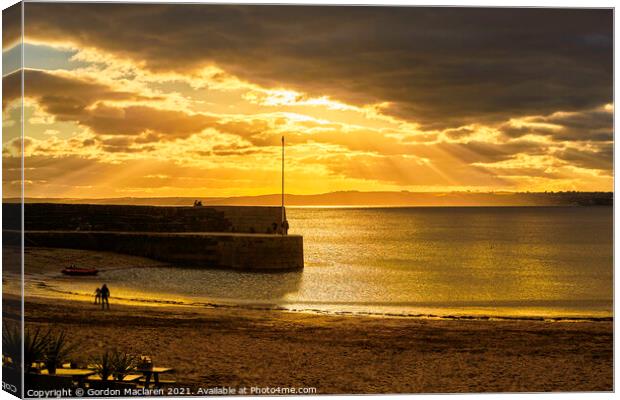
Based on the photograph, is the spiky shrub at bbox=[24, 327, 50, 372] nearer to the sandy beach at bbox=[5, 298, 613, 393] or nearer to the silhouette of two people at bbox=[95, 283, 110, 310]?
the sandy beach at bbox=[5, 298, 613, 393]

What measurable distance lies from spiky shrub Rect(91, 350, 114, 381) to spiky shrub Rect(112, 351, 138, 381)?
0.04 m

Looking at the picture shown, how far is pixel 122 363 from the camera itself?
27.7ft

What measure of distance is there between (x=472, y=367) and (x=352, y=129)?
3034mm

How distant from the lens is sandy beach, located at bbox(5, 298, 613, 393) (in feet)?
28.3

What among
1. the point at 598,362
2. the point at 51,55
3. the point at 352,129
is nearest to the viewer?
the point at 51,55

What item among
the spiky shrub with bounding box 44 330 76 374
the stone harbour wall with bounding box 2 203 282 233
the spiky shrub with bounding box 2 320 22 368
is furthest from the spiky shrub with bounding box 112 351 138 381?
the stone harbour wall with bounding box 2 203 282 233

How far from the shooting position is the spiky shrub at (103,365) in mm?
8359

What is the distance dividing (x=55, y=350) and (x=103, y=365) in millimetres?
515

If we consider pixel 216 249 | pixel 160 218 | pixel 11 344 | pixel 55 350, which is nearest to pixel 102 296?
pixel 55 350

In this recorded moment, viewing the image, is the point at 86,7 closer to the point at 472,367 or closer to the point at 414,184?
the point at 414,184

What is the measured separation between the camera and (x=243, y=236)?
1430cm

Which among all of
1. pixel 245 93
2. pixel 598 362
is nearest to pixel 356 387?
pixel 598 362

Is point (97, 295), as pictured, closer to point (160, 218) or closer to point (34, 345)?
point (34, 345)

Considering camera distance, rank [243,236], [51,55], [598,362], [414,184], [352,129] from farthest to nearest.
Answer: [243,236] < [414,184] < [352,129] < [598,362] < [51,55]
